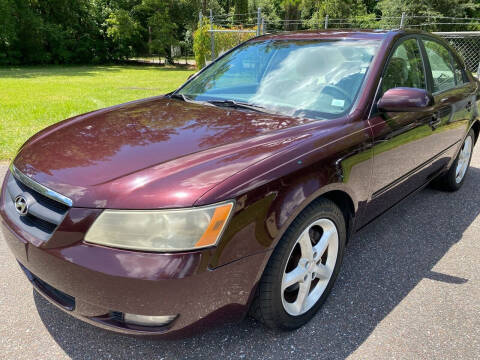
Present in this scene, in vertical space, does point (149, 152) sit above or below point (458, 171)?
above

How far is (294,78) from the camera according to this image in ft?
8.92

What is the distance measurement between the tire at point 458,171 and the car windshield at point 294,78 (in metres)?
1.97

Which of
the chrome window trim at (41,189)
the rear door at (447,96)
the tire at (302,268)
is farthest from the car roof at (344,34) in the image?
the chrome window trim at (41,189)

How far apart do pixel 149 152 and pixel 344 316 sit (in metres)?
1.45

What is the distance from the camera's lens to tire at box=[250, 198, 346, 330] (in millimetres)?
1839

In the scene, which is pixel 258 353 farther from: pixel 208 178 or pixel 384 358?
pixel 208 178

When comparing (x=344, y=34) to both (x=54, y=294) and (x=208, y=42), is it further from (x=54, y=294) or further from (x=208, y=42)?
(x=208, y=42)

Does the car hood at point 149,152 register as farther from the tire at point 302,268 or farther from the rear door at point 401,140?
the rear door at point 401,140

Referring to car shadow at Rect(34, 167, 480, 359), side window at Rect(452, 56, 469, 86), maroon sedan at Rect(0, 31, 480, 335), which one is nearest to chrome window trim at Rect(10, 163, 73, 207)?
maroon sedan at Rect(0, 31, 480, 335)

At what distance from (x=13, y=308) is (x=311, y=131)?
6.59 feet

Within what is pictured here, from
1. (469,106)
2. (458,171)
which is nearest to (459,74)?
(469,106)

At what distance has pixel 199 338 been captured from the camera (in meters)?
2.03

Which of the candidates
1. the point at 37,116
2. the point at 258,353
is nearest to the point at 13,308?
the point at 258,353

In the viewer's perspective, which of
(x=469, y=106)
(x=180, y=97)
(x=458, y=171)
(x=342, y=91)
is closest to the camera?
(x=342, y=91)
